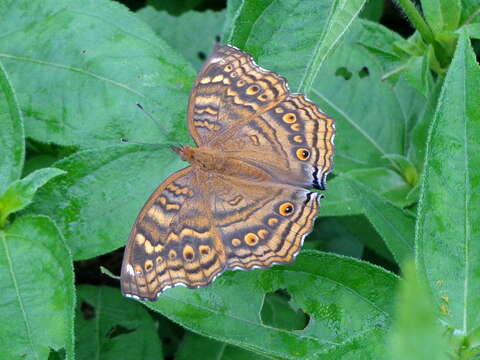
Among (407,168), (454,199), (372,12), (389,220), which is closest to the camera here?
(454,199)

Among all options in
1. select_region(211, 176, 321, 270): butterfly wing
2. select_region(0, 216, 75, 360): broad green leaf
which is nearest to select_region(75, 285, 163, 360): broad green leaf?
select_region(0, 216, 75, 360): broad green leaf

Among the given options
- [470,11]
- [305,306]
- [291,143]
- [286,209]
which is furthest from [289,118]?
[470,11]

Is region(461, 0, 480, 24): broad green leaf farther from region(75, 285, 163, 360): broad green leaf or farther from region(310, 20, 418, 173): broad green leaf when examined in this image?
region(75, 285, 163, 360): broad green leaf

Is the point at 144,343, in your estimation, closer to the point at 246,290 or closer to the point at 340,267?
the point at 246,290

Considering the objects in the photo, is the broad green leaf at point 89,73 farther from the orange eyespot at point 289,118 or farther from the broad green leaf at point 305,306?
the broad green leaf at point 305,306

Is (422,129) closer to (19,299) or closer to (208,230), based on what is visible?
(208,230)

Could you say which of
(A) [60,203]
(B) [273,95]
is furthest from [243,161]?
(A) [60,203]

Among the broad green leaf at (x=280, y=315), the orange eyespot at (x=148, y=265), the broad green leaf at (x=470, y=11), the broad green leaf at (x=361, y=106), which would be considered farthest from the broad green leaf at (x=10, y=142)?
the broad green leaf at (x=470, y=11)
